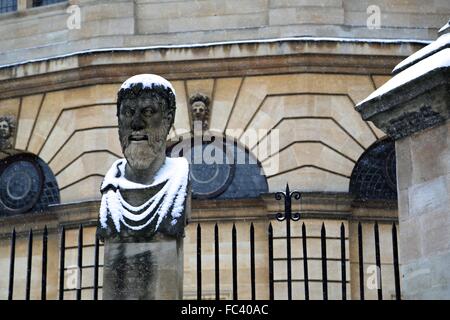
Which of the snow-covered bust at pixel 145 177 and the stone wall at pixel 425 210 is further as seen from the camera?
the snow-covered bust at pixel 145 177

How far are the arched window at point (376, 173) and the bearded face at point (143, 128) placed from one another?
49.5ft

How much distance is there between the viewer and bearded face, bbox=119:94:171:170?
12.2m

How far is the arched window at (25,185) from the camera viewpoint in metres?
28.7

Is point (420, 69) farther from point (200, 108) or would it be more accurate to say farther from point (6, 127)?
point (6, 127)

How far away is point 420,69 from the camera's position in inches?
480

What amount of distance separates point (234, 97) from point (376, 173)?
3.35 meters

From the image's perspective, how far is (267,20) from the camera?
91.8 ft

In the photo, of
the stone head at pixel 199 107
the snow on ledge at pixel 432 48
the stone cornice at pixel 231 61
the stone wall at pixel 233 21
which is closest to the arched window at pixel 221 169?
the stone head at pixel 199 107

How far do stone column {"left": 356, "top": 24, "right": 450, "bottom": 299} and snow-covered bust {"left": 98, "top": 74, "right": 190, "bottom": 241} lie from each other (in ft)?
6.43

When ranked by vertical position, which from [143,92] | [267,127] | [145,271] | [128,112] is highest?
[267,127]

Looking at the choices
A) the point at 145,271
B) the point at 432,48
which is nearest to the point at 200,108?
the point at 432,48

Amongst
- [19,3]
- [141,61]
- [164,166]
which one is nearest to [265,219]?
[141,61]

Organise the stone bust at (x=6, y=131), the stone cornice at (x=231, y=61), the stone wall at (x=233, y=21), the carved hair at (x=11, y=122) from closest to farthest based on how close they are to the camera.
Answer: the stone cornice at (x=231, y=61) → the stone wall at (x=233, y=21) → the stone bust at (x=6, y=131) → the carved hair at (x=11, y=122)

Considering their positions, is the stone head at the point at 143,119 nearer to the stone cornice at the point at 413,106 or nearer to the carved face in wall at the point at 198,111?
the stone cornice at the point at 413,106
